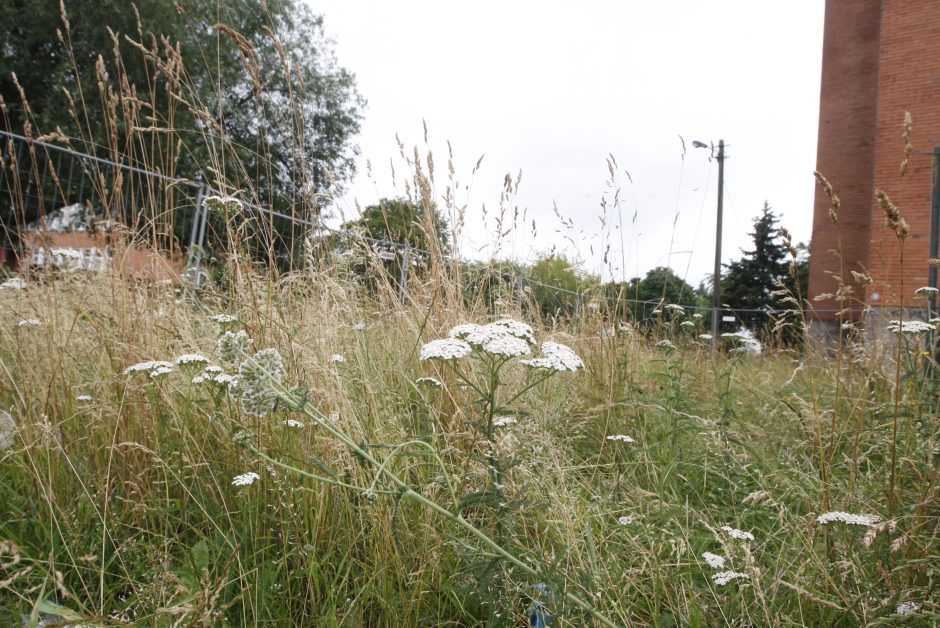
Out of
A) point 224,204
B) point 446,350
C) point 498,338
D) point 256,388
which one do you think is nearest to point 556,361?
point 498,338

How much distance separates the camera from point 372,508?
1.57 metres

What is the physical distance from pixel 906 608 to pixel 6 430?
2.57 metres

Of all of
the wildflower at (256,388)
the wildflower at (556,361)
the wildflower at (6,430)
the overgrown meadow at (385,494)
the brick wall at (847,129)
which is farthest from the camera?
the brick wall at (847,129)

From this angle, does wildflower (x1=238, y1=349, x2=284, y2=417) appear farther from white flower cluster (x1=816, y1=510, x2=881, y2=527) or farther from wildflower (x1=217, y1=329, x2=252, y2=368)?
white flower cluster (x1=816, y1=510, x2=881, y2=527)

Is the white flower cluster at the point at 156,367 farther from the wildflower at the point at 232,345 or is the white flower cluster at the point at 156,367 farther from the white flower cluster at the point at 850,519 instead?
the white flower cluster at the point at 850,519

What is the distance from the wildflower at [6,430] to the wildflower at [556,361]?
1661 millimetres

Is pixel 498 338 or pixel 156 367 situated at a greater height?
pixel 498 338

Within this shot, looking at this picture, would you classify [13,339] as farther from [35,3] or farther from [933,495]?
[35,3]

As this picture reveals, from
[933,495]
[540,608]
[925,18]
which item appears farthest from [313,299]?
[925,18]

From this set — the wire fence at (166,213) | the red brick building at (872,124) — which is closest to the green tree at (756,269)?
the red brick building at (872,124)

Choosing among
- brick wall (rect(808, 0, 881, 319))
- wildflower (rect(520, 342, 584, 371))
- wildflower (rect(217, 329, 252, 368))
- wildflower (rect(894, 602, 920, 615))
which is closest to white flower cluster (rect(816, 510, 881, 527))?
wildflower (rect(894, 602, 920, 615))

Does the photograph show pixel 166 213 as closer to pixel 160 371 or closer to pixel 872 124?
pixel 160 371

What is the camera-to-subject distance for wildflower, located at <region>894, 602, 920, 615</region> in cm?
119

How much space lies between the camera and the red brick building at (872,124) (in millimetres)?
11828
